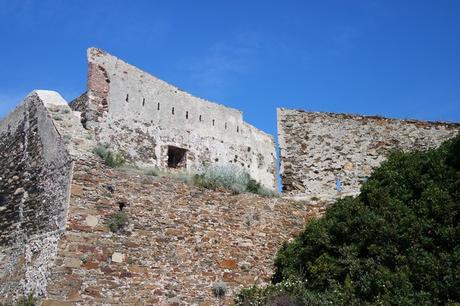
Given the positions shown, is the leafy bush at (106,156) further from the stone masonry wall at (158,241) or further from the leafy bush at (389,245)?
the leafy bush at (389,245)

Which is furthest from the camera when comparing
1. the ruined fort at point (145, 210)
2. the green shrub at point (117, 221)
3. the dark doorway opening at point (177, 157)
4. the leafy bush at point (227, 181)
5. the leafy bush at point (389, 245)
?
the dark doorway opening at point (177, 157)

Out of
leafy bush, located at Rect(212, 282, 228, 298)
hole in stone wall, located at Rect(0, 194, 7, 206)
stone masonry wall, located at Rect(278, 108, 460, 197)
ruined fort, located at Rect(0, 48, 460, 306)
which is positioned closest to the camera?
→ ruined fort, located at Rect(0, 48, 460, 306)

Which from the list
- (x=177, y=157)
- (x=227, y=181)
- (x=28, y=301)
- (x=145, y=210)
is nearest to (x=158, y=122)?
(x=177, y=157)

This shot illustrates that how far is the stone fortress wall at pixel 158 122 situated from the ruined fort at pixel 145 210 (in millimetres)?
7261

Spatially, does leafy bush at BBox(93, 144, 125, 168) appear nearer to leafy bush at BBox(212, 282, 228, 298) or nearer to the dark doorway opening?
leafy bush at BBox(212, 282, 228, 298)

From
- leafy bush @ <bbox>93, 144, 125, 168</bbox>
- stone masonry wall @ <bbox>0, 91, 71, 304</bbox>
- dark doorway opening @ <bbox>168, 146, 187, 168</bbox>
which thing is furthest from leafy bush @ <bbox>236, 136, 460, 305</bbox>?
dark doorway opening @ <bbox>168, 146, 187, 168</bbox>

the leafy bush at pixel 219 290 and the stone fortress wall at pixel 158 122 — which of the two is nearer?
the leafy bush at pixel 219 290

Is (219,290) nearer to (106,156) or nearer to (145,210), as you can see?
(145,210)

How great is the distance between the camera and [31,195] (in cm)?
1180

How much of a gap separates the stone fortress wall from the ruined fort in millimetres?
7261

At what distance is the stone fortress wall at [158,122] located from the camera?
821 inches

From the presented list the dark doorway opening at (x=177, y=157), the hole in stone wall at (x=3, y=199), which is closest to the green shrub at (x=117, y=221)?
the hole in stone wall at (x=3, y=199)

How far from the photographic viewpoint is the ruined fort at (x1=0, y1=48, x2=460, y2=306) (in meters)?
10.4

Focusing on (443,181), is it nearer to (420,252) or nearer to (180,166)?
(420,252)
